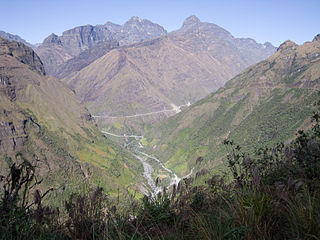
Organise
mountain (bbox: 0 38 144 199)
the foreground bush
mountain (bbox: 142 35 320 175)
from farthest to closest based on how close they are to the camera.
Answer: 1. mountain (bbox: 142 35 320 175)
2. mountain (bbox: 0 38 144 199)
3. the foreground bush

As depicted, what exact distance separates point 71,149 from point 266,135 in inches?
3839

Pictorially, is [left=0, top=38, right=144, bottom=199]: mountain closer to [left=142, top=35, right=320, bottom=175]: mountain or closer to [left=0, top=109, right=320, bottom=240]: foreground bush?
[left=142, top=35, right=320, bottom=175]: mountain

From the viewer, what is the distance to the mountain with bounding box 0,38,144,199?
118062mm

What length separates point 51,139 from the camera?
457ft

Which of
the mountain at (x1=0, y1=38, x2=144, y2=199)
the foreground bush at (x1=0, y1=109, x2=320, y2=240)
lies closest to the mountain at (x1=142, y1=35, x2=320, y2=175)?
the mountain at (x1=0, y1=38, x2=144, y2=199)

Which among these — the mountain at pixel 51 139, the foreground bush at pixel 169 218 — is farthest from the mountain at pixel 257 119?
the foreground bush at pixel 169 218

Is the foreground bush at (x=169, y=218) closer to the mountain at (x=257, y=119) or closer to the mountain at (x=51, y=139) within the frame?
the mountain at (x=51, y=139)

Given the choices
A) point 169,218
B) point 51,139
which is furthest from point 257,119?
point 169,218

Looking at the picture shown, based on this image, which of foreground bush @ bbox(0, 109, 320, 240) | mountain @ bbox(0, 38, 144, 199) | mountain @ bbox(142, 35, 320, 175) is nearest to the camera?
foreground bush @ bbox(0, 109, 320, 240)

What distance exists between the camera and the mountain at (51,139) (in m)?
118

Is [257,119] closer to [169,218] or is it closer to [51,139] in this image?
[51,139]

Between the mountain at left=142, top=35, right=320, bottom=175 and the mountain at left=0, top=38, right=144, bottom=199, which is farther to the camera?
the mountain at left=142, top=35, right=320, bottom=175

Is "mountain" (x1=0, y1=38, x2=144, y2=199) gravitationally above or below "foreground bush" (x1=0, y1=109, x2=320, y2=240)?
above

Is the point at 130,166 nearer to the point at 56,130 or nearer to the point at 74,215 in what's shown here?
the point at 56,130
